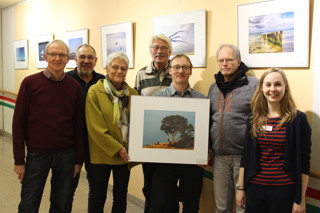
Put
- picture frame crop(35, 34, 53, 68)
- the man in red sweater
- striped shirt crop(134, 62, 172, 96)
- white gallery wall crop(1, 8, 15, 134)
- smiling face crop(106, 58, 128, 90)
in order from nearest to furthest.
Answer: the man in red sweater
smiling face crop(106, 58, 128, 90)
striped shirt crop(134, 62, 172, 96)
picture frame crop(35, 34, 53, 68)
white gallery wall crop(1, 8, 15, 134)

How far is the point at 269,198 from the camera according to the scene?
1.70m

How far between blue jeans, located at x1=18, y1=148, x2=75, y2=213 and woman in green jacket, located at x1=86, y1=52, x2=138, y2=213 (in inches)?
7.6

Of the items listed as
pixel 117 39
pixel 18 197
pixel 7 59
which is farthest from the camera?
pixel 7 59

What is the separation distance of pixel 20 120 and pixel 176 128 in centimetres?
112

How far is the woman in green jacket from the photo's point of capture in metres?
2.05

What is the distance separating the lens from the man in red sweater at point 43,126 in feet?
6.48

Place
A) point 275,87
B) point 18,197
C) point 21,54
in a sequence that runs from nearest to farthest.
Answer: point 275,87, point 18,197, point 21,54

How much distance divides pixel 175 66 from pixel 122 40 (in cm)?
156

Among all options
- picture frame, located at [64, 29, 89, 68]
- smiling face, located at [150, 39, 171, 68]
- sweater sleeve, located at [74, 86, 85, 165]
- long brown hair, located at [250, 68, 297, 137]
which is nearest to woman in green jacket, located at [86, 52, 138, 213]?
sweater sleeve, located at [74, 86, 85, 165]

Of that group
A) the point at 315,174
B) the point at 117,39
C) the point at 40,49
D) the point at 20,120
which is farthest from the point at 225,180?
the point at 40,49

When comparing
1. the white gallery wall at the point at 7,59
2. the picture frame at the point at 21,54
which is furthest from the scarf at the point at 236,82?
the white gallery wall at the point at 7,59

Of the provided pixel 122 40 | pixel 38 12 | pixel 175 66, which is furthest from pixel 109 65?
pixel 38 12

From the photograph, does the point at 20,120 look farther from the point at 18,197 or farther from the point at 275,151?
the point at 18,197

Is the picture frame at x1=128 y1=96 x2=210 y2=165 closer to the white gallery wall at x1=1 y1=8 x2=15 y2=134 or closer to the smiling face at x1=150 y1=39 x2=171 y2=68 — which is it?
the smiling face at x1=150 y1=39 x2=171 y2=68
